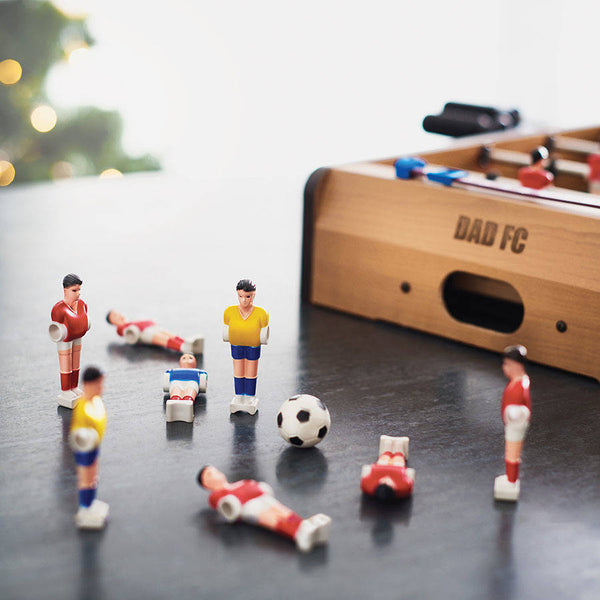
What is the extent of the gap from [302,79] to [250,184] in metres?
1.18

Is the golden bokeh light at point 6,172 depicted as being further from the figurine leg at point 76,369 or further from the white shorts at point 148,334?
the figurine leg at point 76,369

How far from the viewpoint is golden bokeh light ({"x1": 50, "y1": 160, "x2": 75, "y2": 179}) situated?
303 cm

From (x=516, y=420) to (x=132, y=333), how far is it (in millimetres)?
572

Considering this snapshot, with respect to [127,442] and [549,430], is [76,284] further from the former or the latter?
[549,430]

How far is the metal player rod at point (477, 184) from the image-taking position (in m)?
1.26

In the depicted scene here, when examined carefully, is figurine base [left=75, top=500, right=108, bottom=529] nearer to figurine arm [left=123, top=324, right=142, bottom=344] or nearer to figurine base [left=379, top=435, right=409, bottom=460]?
figurine base [left=379, top=435, right=409, bottom=460]

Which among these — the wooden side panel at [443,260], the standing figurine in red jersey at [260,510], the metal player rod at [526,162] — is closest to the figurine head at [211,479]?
the standing figurine in red jersey at [260,510]

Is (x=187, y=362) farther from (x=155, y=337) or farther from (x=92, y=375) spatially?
(x=92, y=375)

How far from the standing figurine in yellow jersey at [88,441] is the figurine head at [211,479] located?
0.30ft

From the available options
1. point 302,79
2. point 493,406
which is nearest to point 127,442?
point 493,406

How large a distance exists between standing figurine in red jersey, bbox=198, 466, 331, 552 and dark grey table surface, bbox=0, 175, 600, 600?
0.01 meters

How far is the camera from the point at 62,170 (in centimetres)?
306

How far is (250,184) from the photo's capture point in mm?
2188

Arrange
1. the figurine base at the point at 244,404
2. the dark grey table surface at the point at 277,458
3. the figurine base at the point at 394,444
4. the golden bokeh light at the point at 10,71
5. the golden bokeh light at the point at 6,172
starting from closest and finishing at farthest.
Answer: the dark grey table surface at the point at 277,458
the figurine base at the point at 394,444
the figurine base at the point at 244,404
the golden bokeh light at the point at 10,71
the golden bokeh light at the point at 6,172
